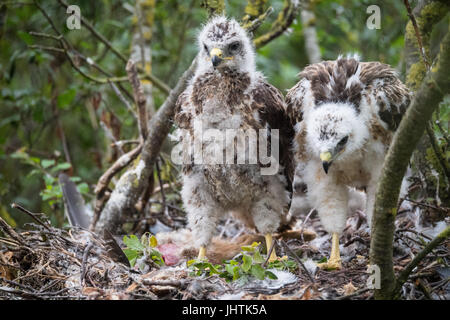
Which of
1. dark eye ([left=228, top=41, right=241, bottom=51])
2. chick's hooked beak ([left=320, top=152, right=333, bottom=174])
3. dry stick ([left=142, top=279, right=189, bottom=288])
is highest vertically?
dark eye ([left=228, top=41, right=241, bottom=51])

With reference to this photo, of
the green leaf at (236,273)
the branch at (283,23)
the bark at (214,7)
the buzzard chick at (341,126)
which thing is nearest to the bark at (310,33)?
the branch at (283,23)

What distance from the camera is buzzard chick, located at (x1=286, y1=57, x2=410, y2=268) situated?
3.79 meters

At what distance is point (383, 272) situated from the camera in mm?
2791

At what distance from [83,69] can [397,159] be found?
4656 millimetres

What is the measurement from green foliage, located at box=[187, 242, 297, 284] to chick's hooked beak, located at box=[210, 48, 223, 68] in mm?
1520

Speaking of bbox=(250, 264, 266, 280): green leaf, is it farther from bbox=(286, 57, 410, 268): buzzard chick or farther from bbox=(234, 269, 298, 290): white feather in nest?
bbox=(286, 57, 410, 268): buzzard chick

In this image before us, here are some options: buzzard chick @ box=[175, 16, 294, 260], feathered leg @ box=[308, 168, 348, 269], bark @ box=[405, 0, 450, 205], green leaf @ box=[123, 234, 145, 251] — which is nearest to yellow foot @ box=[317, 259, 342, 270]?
feathered leg @ box=[308, 168, 348, 269]

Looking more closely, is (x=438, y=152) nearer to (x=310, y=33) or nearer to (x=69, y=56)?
(x=310, y=33)

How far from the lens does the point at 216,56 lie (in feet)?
13.1

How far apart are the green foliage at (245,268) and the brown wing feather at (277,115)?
974 millimetres

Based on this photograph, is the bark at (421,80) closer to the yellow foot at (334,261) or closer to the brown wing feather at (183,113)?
the yellow foot at (334,261)

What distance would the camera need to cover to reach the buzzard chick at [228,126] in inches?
160

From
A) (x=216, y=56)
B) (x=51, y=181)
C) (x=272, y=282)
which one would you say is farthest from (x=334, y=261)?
(x=51, y=181)
